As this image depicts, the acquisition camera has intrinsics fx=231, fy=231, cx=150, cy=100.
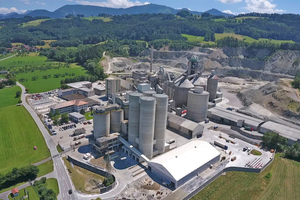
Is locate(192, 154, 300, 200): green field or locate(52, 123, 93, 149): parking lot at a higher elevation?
locate(52, 123, 93, 149): parking lot

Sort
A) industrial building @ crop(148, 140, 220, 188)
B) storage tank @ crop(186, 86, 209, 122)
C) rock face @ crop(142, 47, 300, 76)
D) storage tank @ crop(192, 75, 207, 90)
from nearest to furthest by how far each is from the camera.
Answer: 1. industrial building @ crop(148, 140, 220, 188)
2. storage tank @ crop(186, 86, 209, 122)
3. storage tank @ crop(192, 75, 207, 90)
4. rock face @ crop(142, 47, 300, 76)

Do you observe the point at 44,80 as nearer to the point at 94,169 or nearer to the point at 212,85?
the point at 212,85

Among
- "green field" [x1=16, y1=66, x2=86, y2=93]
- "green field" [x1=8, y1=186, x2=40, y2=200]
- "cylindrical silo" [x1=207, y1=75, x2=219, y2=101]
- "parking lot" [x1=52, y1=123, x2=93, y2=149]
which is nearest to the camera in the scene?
"green field" [x1=8, y1=186, x2=40, y2=200]

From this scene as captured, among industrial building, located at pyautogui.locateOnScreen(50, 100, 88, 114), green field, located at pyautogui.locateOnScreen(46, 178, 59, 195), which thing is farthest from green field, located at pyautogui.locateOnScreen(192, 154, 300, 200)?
industrial building, located at pyautogui.locateOnScreen(50, 100, 88, 114)

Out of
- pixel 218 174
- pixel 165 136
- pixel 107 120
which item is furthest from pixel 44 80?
pixel 218 174

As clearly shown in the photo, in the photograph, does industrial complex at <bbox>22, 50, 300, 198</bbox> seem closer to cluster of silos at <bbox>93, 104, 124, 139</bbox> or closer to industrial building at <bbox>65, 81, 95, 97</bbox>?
cluster of silos at <bbox>93, 104, 124, 139</bbox>

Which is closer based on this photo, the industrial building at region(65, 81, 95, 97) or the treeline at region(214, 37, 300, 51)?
the industrial building at region(65, 81, 95, 97)

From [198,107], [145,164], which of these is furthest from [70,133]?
[198,107]

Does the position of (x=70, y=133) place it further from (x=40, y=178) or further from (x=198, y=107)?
(x=198, y=107)
